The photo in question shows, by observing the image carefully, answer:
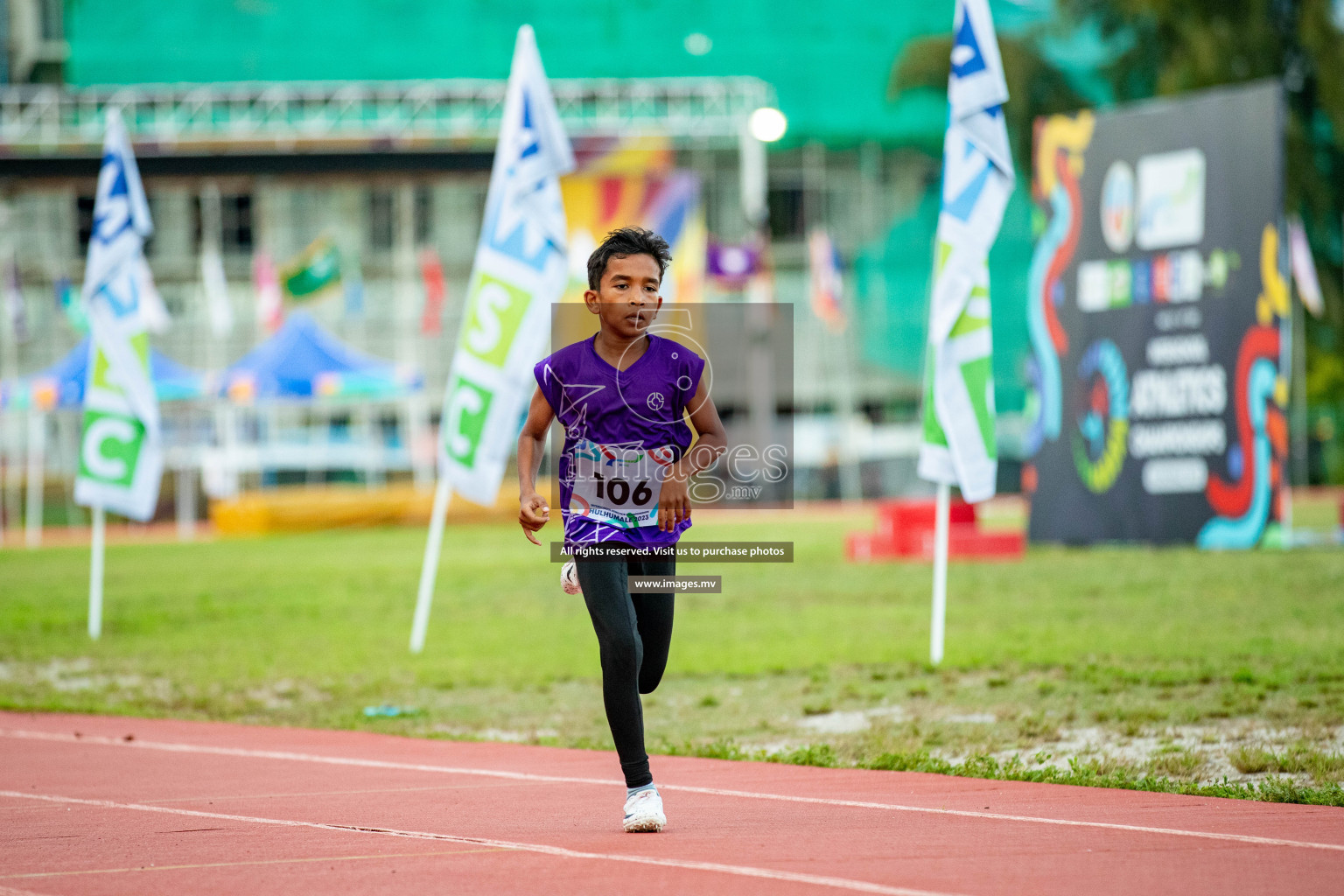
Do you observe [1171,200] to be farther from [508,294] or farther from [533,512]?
[533,512]

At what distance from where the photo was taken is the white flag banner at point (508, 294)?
42.8ft

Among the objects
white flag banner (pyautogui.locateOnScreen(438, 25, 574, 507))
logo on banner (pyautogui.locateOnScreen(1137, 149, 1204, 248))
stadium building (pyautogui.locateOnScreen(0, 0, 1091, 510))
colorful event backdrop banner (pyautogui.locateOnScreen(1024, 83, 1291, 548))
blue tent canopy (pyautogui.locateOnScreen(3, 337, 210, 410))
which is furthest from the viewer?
stadium building (pyautogui.locateOnScreen(0, 0, 1091, 510))

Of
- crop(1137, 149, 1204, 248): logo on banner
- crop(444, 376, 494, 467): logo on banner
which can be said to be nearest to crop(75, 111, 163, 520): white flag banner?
crop(444, 376, 494, 467): logo on banner

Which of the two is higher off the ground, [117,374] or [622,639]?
[117,374]

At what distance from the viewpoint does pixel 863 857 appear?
5324 millimetres

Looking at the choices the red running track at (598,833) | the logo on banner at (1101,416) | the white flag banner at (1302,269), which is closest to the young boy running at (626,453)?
the red running track at (598,833)

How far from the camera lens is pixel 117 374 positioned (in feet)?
51.8

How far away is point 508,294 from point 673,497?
7652 millimetres

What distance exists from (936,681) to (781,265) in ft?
149

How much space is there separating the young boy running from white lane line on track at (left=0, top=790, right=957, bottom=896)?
17.1 inches

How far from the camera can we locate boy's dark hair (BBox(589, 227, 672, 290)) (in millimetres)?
5926

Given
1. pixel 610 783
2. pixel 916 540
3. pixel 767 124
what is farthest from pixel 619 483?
pixel 767 124

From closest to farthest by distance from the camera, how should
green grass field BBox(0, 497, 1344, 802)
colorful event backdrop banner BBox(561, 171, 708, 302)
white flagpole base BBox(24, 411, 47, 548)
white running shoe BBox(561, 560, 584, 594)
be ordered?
white running shoe BBox(561, 560, 584, 594)
green grass field BBox(0, 497, 1344, 802)
white flagpole base BBox(24, 411, 47, 548)
colorful event backdrop banner BBox(561, 171, 708, 302)

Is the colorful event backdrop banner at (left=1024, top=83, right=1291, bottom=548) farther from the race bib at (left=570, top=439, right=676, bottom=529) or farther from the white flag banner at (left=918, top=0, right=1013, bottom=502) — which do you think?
the race bib at (left=570, top=439, right=676, bottom=529)
